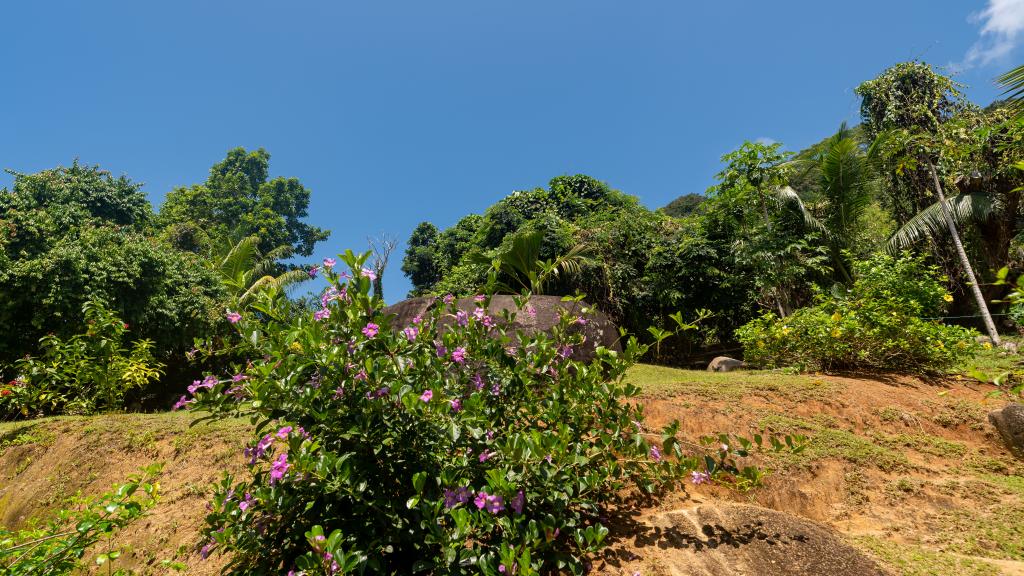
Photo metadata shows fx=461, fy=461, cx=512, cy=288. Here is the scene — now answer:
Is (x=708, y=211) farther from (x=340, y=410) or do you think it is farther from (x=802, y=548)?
(x=340, y=410)

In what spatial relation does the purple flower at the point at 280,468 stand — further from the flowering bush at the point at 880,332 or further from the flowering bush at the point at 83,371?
the flowering bush at the point at 880,332

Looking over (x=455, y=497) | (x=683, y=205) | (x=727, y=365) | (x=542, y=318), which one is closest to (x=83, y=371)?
(x=542, y=318)

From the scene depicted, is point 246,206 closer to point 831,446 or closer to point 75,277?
point 75,277

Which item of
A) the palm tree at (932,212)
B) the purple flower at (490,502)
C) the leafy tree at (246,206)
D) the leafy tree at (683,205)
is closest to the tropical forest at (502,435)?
the purple flower at (490,502)

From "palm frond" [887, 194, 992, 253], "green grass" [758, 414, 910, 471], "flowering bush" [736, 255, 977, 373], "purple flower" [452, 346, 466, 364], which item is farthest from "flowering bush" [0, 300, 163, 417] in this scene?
"palm frond" [887, 194, 992, 253]

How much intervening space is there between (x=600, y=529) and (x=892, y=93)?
17.1 m

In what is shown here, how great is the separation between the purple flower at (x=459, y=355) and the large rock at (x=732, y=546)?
1203mm

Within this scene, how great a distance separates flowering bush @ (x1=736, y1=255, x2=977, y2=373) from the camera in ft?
19.1

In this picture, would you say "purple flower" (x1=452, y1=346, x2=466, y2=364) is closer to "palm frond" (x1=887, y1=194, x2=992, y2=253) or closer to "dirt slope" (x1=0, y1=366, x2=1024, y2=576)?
"dirt slope" (x1=0, y1=366, x2=1024, y2=576)

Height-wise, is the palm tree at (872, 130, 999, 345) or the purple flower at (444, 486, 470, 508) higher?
the palm tree at (872, 130, 999, 345)

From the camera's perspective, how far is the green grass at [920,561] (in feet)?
7.23

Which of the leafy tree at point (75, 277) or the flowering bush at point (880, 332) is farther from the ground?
the leafy tree at point (75, 277)

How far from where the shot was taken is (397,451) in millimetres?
1979

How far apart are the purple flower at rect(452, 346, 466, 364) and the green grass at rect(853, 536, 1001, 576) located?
2.29 meters
